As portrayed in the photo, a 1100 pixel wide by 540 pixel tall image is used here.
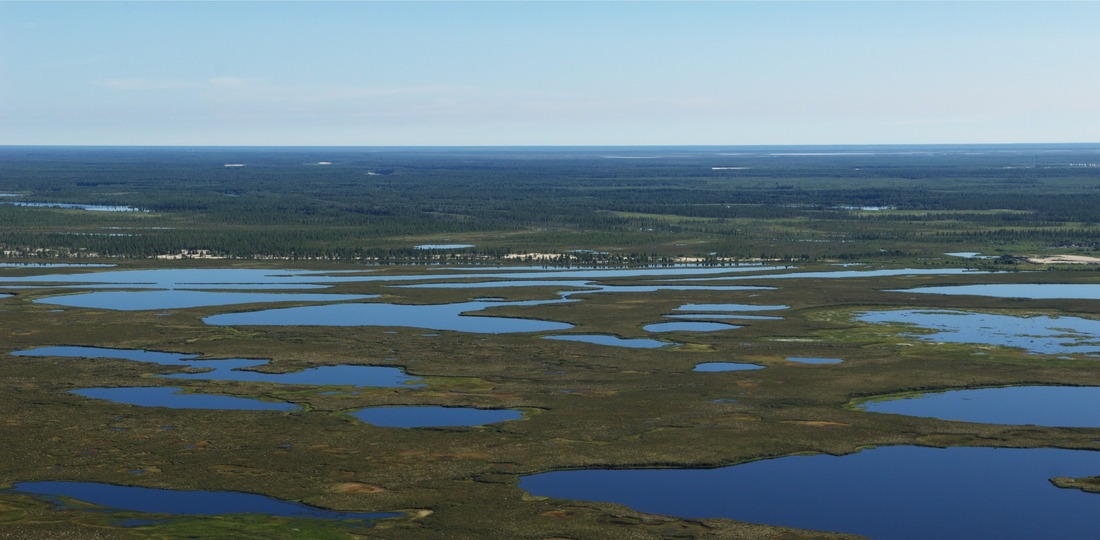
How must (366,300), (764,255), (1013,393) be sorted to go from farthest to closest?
(764,255) → (366,300) → (1013,393)

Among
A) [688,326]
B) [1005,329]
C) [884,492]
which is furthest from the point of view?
[688,326]

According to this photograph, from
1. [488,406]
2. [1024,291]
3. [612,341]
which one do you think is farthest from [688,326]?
[1024,291]

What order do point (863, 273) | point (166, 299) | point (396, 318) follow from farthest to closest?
point (863, 273), point (166, 299), point (396, 318)

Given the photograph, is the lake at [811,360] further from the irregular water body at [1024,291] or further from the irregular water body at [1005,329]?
the irregular water body at [1024,291]

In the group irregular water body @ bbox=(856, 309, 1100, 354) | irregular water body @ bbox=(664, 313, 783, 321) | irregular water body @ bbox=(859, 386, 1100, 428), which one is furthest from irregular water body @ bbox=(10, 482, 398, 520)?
irregular water body @ bbox=(664, 313, 783, 321)

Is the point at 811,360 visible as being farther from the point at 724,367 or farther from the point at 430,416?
the point at 430,416

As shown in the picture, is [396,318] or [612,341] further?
[396,318]

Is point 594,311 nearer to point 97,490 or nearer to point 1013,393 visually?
point 1013,393

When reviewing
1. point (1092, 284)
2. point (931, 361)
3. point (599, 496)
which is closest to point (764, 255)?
point (1092, 284)
